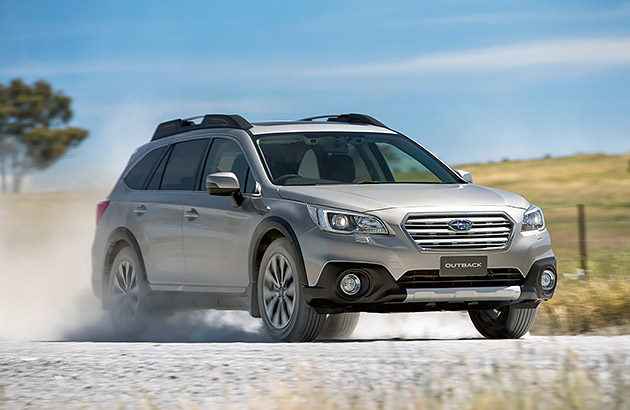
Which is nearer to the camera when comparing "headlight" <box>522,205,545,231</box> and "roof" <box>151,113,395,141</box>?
"headlight" <box>522,205,545,231</box>

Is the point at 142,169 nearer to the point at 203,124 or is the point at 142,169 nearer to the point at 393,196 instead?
the point at 203,124

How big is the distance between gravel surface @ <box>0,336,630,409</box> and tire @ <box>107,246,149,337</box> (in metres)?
2.67

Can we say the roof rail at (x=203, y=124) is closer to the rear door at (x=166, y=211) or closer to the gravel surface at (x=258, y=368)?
the rear door at (x=166, y=211)

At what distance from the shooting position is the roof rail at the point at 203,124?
394 inches

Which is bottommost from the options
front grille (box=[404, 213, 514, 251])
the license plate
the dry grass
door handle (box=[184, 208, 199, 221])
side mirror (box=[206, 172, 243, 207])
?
the dry grass

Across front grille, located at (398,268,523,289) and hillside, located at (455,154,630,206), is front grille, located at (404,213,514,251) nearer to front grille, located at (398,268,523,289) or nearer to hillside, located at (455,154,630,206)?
front grille, located at (398,268,523,289)

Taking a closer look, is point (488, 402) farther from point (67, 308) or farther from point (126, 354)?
point (67, 308)

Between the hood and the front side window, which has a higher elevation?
the front side window

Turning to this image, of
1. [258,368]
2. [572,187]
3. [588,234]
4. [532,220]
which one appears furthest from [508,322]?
[572,187]

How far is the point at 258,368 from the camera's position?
659 centimetres

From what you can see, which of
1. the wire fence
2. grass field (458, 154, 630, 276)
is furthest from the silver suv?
Answer: grass field (458, 154, 630, 276)

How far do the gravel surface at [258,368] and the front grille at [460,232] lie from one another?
85 centimetres

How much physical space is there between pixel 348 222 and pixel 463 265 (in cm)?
90

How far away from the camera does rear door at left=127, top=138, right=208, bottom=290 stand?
10.1 metres
